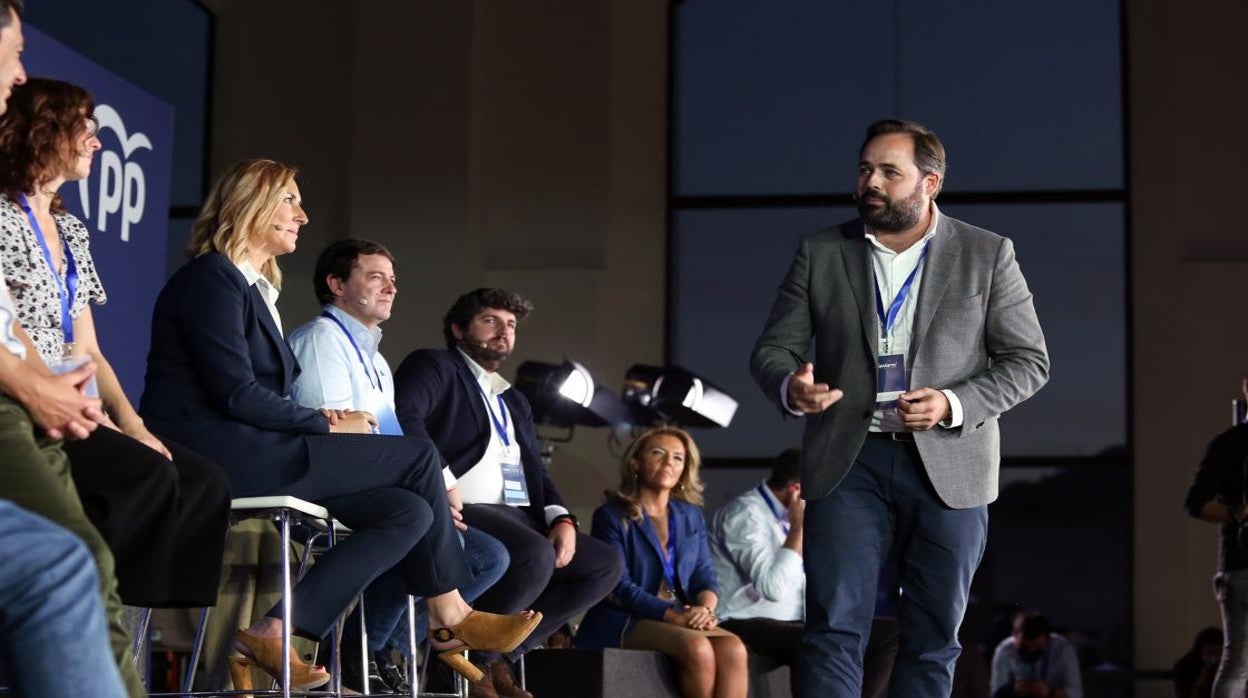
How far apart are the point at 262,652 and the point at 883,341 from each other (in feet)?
4.38

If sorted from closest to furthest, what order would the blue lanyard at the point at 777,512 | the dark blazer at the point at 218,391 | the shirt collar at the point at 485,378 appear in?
the dark blazer at the point at 218,391 → the shirt collar at the point at 485,378 → the blue lanyard at the point at 777,512

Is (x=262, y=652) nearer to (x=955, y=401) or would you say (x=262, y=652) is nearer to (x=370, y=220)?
(x=955, y=401)

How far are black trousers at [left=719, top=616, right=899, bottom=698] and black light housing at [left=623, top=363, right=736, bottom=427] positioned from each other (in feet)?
6.93

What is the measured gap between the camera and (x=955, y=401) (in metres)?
3.05

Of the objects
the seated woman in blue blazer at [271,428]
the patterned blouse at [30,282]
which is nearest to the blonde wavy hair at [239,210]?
the seated woman in blue blazer at [271,428]

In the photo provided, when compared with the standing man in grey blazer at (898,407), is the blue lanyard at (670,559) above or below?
below

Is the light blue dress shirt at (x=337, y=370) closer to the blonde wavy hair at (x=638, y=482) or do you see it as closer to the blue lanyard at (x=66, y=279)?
the blue lanyard at (x=66, y=279)

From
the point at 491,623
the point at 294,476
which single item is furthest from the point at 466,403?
the point at 294,476

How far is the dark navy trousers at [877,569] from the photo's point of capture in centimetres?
312

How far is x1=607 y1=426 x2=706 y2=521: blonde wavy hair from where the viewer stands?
5.32 m

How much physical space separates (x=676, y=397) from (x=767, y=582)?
219 cm

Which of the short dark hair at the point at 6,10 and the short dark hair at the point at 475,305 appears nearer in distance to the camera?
the short dark hair at the point at 6,10

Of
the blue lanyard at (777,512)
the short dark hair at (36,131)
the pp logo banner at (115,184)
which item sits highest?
the pp logo banner at (115,184)

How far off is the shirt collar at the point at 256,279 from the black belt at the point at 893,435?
1.27m
